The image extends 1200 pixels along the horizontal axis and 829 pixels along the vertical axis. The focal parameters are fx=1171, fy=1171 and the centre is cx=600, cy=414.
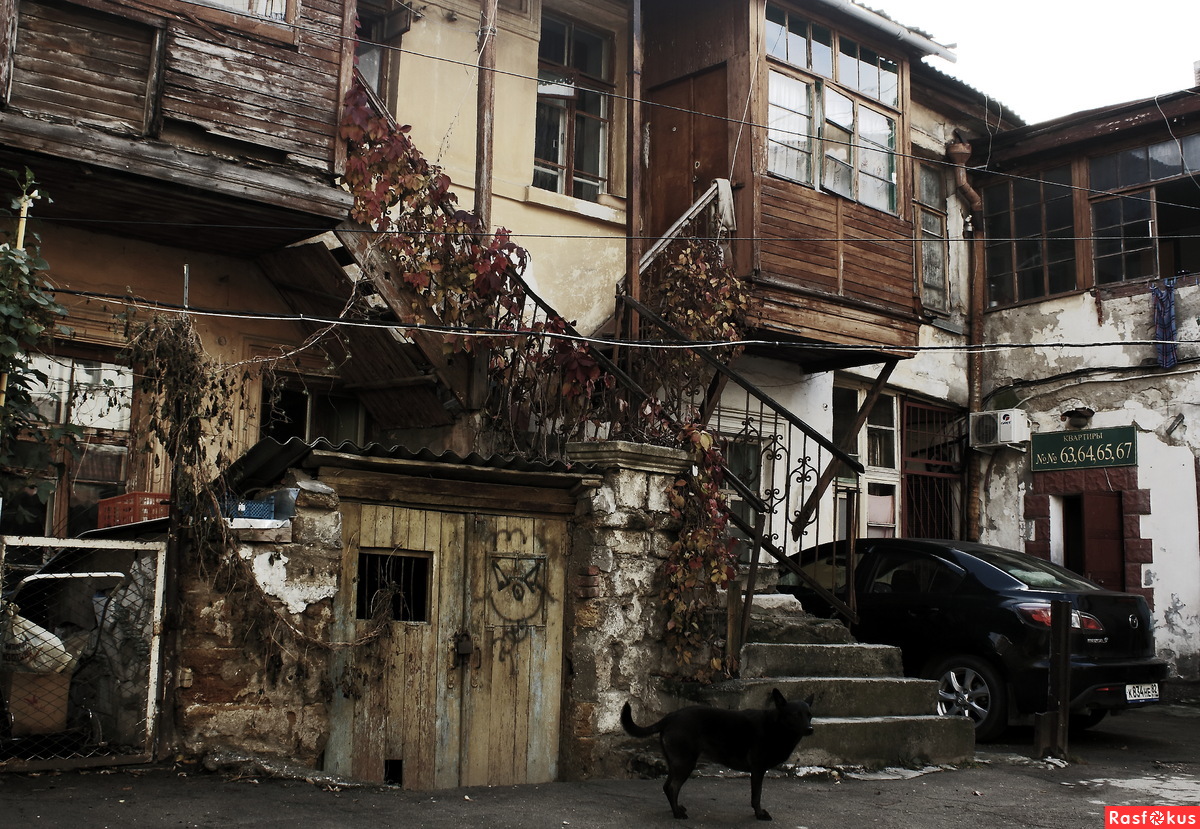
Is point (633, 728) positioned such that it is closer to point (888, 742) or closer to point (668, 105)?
point (888, 742)

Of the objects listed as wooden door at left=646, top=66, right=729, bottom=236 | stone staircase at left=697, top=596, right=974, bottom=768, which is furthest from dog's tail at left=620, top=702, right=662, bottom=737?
wooden door at left=646, top=66, right=729, bottom=236

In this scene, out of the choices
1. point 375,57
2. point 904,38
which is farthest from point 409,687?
point 904,38

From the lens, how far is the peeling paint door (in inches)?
286

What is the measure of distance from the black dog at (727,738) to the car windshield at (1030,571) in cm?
412

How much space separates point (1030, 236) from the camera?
15406mm

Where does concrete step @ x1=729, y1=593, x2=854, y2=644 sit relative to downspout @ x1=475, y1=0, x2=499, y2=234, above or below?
below

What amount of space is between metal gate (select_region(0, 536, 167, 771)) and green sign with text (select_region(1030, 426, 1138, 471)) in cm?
1130

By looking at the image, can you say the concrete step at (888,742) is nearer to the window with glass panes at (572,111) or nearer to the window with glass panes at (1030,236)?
the window with glass panes at (572,111)

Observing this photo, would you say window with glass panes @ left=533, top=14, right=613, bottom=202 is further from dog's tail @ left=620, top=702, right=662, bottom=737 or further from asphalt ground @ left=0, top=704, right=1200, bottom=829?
dog's tail @ left=620, top=702, right=662, bottom=737

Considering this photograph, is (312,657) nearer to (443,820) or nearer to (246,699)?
(246,699)

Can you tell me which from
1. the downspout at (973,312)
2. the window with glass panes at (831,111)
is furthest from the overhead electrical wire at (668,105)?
the downspout at (973,312)

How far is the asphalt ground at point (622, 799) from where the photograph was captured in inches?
222

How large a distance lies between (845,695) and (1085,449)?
295 inches

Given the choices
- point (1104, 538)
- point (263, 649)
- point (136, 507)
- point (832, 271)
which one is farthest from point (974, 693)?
point (136, 507)
